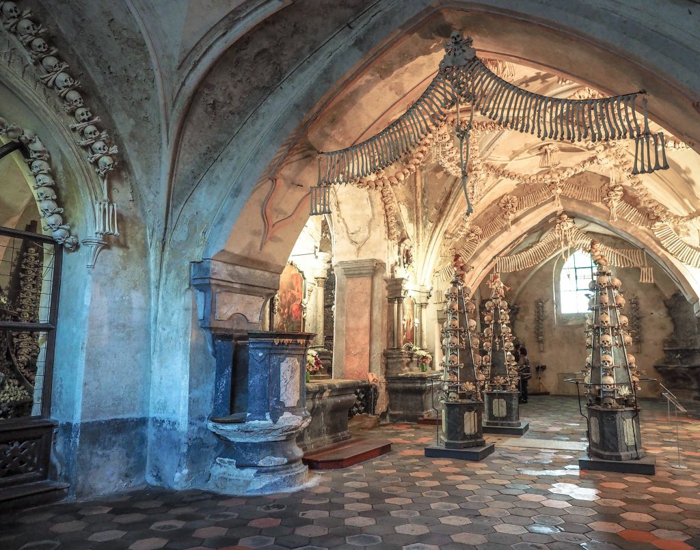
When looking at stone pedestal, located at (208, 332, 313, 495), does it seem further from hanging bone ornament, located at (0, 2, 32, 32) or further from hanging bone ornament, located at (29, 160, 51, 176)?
hanging bone ornament, located at (0, 2, 32, 32)

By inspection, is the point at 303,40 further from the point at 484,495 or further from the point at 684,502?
the point at 684,502

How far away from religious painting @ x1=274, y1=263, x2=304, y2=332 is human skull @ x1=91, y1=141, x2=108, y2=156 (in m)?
4.87

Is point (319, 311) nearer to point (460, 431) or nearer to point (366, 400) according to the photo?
point (366, 400)

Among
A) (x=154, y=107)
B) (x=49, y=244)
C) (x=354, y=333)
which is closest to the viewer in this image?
(x=49, y=244)

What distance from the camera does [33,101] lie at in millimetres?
4441

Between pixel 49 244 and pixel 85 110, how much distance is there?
1219 millimetres

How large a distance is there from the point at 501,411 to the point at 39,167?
22.5 feet

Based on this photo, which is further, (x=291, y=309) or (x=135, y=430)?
(x=291, y=309)

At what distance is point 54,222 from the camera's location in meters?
4.54

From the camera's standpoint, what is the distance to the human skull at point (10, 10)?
4.28 m

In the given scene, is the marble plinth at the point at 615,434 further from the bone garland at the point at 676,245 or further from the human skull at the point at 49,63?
the human skull at the point at 49,63

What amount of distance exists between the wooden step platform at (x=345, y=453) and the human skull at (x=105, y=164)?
3333 millimetres

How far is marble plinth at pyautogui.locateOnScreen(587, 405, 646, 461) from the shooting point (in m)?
5.34

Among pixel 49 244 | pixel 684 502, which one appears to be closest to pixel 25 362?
pixel 49 244
